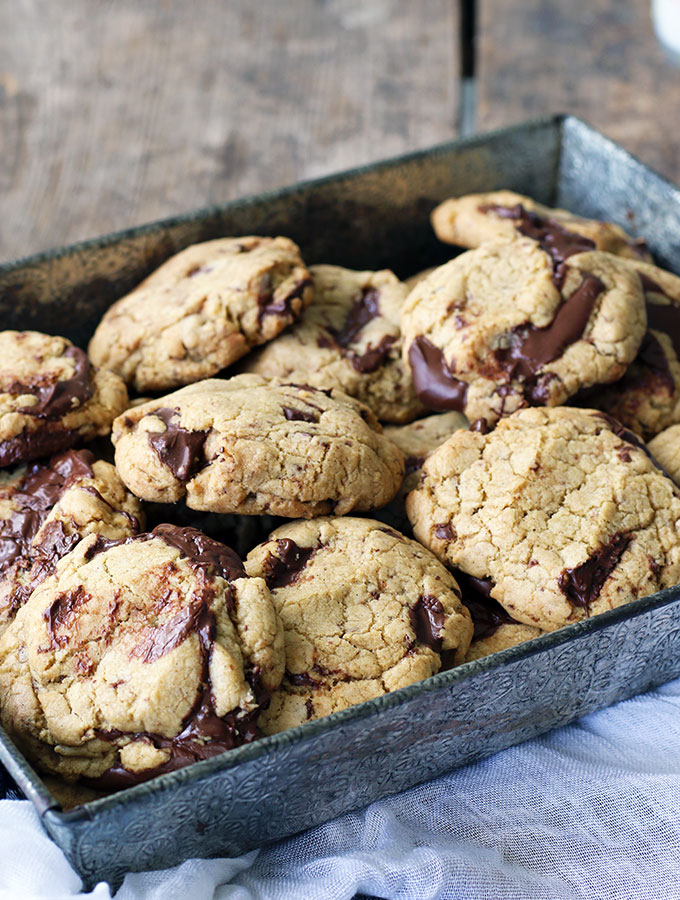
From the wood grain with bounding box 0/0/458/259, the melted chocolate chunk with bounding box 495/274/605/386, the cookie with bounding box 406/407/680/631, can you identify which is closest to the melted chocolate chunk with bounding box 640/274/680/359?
the melted chocolate chunk with bounding box 495/274/605/386

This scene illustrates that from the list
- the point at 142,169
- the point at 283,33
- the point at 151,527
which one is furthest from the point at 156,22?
the point at 151,527

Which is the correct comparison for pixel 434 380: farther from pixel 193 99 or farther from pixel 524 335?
pixel 193 99

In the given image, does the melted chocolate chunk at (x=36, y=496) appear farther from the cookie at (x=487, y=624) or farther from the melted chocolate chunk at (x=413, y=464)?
the cookie at (x=487, y=624)

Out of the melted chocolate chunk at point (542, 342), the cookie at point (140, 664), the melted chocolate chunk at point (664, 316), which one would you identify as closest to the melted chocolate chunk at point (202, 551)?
the cookie at point (140, 664)

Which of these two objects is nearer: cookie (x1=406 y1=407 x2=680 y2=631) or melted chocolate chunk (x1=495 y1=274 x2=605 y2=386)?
cookie (x1=406 y1=407 x2=680 y2=631)

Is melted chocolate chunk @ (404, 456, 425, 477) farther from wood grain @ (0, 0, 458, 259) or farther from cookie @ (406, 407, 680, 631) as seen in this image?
wood grain @ (0, 0, 458, 259)

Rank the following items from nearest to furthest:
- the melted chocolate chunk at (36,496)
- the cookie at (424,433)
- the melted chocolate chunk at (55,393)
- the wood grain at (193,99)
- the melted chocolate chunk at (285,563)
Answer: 1. the melted chocolate chunk at (285,563)
2. the melted chocolate chunk at (36,496)
3. the melted chocolate chunk at (55,393)
4. the cookie at (424,433)
5. the wood grain at (193,99)
